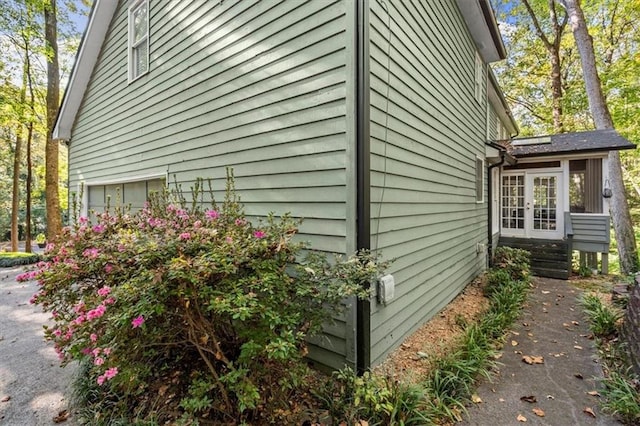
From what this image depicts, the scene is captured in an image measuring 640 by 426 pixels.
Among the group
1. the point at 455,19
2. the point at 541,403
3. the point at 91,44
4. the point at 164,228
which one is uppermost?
the point at 91,44

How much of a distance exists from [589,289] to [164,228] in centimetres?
818

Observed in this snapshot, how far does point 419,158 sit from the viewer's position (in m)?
4.20

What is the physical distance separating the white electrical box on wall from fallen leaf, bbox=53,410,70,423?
288cm

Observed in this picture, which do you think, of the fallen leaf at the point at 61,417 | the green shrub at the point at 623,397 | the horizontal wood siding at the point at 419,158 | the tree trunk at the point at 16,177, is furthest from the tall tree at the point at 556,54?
the tree trunk at the point at 16,177

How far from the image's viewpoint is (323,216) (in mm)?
3158

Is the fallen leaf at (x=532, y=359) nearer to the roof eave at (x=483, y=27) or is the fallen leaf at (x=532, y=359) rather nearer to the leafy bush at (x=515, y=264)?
the leafy bush at (x=515, y=264)

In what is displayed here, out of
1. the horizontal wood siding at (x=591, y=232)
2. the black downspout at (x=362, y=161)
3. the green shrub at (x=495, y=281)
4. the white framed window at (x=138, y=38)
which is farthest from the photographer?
the horizontal wood siding at (x=591, y=232)

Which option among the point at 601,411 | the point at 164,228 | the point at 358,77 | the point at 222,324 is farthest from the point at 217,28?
the point at 601,411

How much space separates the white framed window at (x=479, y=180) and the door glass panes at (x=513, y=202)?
280cm

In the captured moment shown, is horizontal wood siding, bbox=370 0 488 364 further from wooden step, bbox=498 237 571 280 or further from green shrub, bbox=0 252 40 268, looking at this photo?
green shrub, bbox=0 252 40 268

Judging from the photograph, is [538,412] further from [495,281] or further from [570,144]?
[570,144]

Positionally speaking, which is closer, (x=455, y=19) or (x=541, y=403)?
(x=541, y=403)

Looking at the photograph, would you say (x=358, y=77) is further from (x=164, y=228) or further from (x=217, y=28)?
(x=217, y=28)

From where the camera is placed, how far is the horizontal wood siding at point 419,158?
10.7 ft
